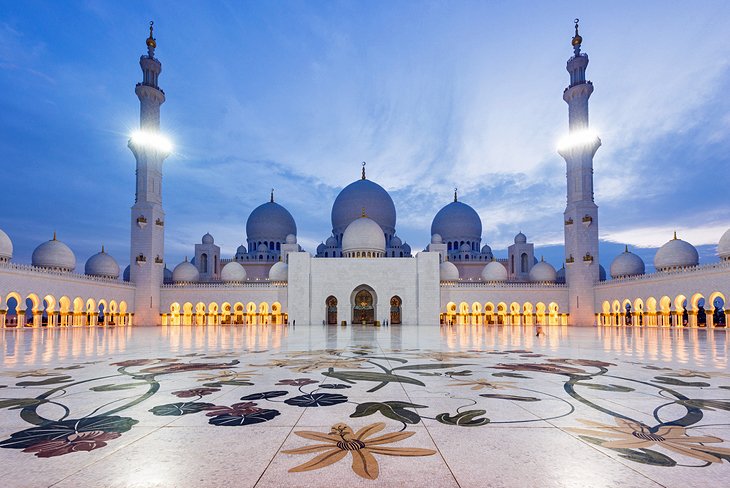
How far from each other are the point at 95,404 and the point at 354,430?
265 centimetres

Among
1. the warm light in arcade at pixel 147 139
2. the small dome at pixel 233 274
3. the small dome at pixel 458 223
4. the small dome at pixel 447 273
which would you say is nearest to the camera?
the warm light in arcade at pixel 147 139

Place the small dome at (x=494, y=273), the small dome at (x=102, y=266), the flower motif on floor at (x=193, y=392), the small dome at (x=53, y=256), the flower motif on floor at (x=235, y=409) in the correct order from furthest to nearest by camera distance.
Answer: the small dome at (x=494, y=273), the small dome at (x=102, y=266), the small dome at (x=53, y=256), the flower motif on floor at (x=193, y=392), the flower motif on floor at (x=235, y=409)

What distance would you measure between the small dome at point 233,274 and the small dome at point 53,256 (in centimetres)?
1136

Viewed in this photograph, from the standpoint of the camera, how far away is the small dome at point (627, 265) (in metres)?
34.8

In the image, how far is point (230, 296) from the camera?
35.6 m

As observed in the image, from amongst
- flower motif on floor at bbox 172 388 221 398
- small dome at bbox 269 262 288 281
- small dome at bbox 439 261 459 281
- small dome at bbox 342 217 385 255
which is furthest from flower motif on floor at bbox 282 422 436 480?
small dome at bbox 269 262 288 281

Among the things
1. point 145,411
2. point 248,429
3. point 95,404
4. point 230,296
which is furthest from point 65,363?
point 230,296

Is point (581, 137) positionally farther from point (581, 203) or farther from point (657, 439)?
point (657, 439)

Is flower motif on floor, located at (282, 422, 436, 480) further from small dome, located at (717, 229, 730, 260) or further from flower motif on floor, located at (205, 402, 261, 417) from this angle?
small dome, located at (717, 229, 730, 260)

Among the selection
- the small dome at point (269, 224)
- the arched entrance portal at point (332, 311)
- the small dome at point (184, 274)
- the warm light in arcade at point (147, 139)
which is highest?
the warm light in arcade at point (147, 139)

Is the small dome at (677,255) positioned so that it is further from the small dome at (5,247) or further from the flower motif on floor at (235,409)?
the small dome at (5,247)

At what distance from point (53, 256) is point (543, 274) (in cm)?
3922

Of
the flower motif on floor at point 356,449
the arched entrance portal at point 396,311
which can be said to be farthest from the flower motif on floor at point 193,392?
the arched entrance portal at point 396,311

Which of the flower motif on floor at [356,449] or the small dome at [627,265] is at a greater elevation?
the small dome at [627,265]
